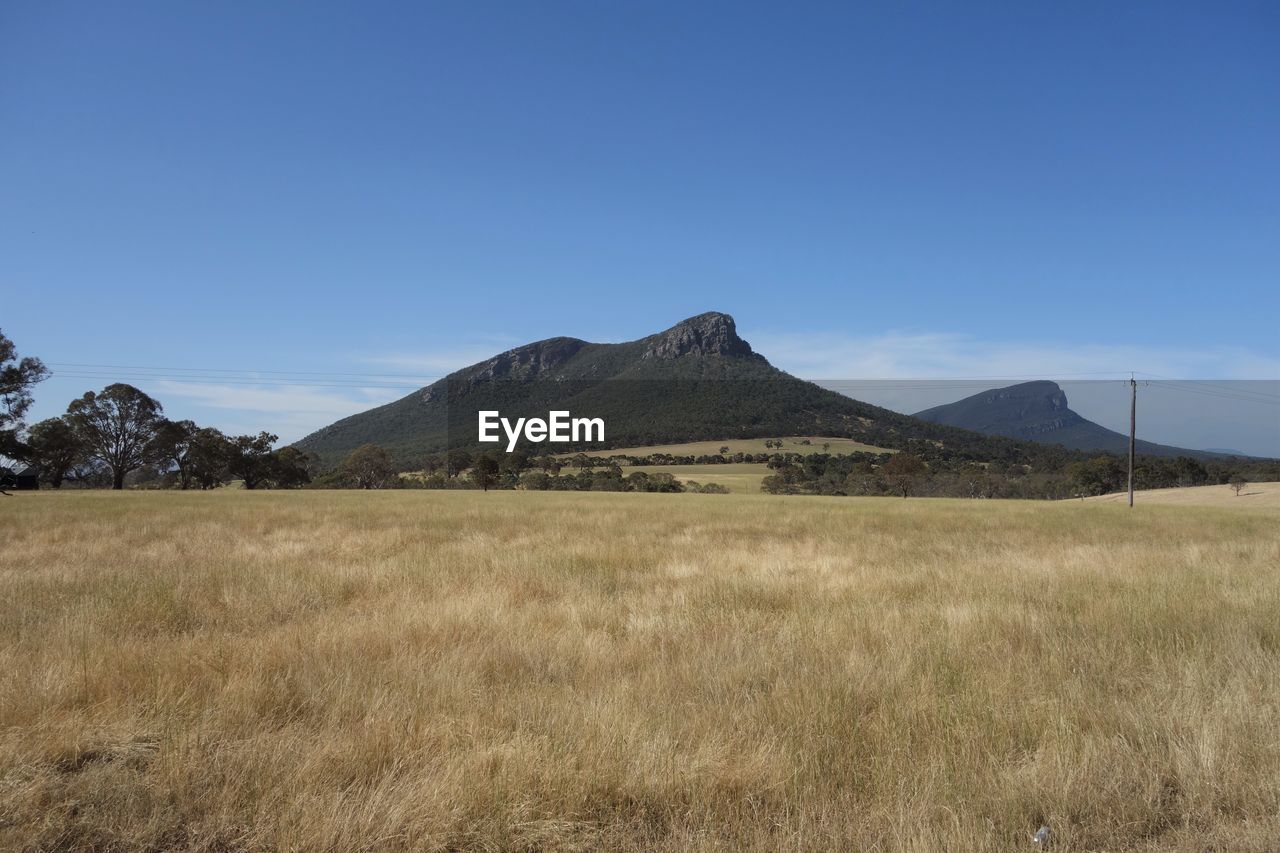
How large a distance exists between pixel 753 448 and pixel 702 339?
82642 millimetres

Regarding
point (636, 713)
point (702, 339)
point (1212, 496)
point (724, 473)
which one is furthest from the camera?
point (702, 339)

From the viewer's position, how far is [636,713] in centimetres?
422

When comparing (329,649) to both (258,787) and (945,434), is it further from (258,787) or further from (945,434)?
(945,434)

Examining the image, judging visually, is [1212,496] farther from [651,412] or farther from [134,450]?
[134,450]

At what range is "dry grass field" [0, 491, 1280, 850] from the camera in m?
3.12

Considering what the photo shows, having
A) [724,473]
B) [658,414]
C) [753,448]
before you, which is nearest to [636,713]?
[724,473]

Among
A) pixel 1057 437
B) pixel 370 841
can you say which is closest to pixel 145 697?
pixel 370 841

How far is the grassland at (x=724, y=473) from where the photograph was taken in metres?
75.4

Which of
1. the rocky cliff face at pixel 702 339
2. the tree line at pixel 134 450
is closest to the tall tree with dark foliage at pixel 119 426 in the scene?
the tree line at pixel 134 450

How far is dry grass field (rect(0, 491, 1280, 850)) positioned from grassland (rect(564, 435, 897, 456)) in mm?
94704

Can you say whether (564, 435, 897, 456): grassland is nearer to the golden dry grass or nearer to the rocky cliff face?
the golden dry grass

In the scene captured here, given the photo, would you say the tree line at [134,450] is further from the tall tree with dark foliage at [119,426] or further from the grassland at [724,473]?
the grassland at [724,473]

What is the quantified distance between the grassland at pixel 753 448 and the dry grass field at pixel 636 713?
311 feet

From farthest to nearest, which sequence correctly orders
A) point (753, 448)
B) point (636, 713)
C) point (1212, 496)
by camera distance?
point (753, 448)
point (1212, 496)
point (636, 713)
